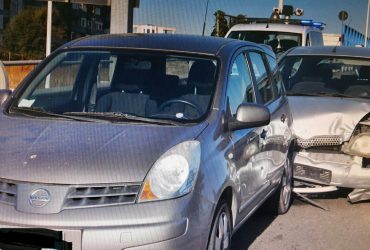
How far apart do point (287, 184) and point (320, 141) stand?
65 cm

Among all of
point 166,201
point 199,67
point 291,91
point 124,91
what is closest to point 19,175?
point 166,201

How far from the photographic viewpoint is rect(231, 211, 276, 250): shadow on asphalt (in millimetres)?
5379

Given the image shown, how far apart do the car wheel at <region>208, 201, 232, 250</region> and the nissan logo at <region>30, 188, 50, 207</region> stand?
3.36ft

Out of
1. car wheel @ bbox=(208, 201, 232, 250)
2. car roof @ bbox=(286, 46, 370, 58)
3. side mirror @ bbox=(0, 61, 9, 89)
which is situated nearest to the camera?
car wheel @ bbox=(208, 201, 232, 250)

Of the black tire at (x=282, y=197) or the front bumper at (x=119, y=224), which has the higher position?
the front bumper at (x=119, y=224)

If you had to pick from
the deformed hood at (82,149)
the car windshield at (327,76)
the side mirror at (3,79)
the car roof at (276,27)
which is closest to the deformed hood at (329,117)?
the car windshield at (327,76)

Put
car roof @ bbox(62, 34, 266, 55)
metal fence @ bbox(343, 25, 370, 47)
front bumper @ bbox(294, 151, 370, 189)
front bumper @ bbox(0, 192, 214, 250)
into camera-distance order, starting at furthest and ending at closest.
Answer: metal fence @ bbox(343, 25, 370, 47), front bumper @ bbox(294, 151, 370, 189), car roof @ bbox(62, 34, 266, 55), front bumper @ bbox(0, 192, 214, 250)

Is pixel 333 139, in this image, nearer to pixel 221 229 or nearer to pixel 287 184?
pixel 287 184

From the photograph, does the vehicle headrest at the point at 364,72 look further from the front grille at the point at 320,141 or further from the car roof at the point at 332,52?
the front grille at the point at 320,141

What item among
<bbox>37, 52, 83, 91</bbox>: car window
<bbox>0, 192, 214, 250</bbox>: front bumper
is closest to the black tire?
<bbox>37, 52, 83, 91</bbox>: car window

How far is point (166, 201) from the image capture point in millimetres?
3605

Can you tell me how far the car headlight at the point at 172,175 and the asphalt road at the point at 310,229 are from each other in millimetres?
1632

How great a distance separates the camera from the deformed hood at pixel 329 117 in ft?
22.6

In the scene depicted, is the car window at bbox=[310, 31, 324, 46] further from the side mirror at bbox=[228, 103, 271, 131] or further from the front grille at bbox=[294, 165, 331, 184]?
the side mirror at bbox=[228, 103, 271, 131]
